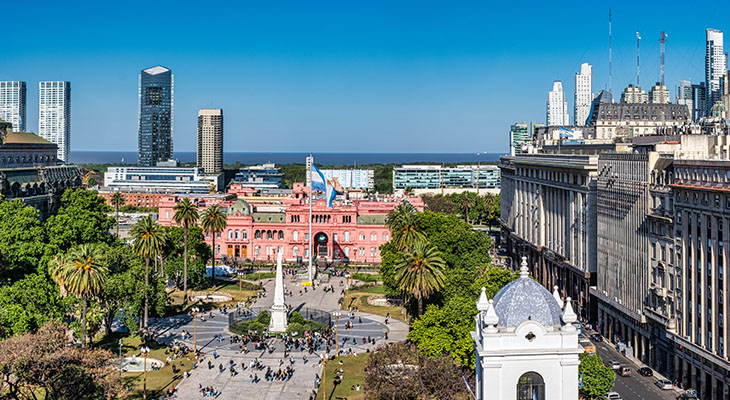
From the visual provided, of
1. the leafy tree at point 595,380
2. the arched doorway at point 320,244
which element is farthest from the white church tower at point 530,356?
the arched doorway at point 320,244

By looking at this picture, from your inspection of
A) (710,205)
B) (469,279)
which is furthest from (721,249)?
(469,279)

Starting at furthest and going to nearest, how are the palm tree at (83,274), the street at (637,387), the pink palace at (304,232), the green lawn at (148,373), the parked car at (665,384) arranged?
the pink palace at (304,232)
the palm tree at (83,274)
the green lawn at (148,373)
the parked car at (665,384)
the street at (637,387)

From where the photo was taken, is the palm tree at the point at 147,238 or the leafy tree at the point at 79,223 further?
the palm tree at the point at 147,238

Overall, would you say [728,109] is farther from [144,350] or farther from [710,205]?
[144,350]

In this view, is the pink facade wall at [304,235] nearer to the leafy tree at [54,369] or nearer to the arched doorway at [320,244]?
the arched doorway at [320,244]

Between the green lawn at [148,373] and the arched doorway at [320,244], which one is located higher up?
the arched doorway at [320,244]

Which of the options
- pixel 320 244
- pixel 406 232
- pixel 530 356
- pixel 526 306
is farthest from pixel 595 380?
pixel 320 244

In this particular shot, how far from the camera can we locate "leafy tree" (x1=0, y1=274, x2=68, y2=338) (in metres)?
61.5

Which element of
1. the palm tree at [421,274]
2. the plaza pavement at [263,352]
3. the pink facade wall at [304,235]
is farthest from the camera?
the pink facade wall at [304,235]

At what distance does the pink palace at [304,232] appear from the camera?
5463 inches

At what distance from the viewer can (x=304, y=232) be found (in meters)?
139

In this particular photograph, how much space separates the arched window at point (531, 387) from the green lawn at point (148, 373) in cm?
3875

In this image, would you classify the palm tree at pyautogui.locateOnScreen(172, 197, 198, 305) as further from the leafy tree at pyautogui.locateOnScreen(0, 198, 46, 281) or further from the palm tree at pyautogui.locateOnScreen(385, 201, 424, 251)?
the palm tree at pyautogui.locateOnScreen(385, 201, 424, 251)

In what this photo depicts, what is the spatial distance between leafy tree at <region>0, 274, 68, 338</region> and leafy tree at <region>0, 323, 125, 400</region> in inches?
588
